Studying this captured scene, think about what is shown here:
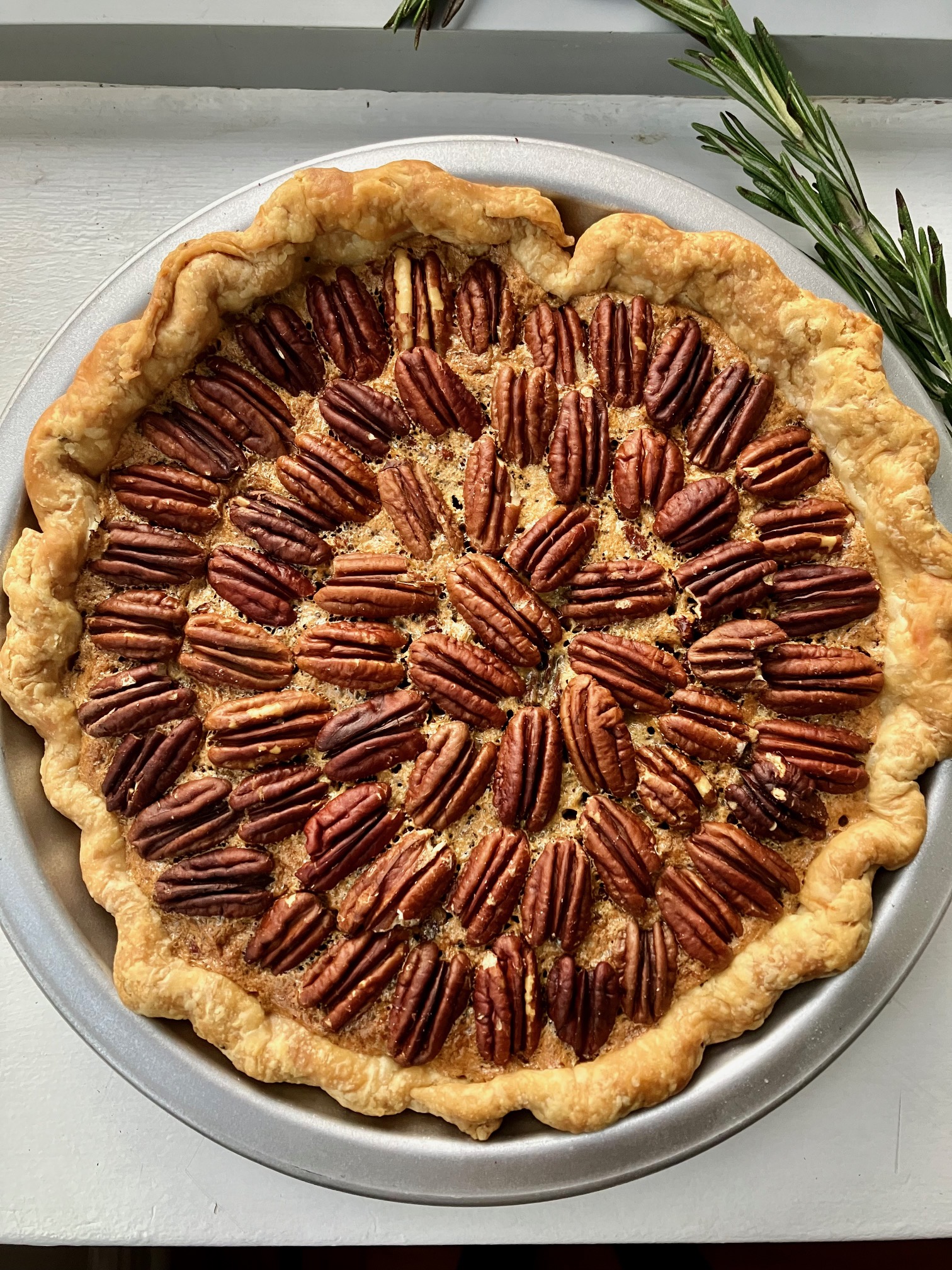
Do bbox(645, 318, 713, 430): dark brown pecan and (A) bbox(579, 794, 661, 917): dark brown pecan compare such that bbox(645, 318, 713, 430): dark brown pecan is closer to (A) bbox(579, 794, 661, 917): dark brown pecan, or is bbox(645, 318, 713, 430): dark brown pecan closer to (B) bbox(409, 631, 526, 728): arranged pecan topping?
(B) bbox(409, 631, 526, 728): arranged pecan topping

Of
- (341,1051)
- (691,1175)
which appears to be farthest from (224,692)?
(691,1175)

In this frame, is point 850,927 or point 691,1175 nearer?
point 850,927

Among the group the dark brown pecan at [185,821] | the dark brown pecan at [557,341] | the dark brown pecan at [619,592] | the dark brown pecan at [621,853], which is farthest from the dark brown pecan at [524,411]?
the dark brown pecan at [185,821]

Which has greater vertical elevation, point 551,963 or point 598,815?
point 598,815

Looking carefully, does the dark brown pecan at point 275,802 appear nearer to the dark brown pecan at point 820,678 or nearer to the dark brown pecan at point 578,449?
the dark brown pecan at point 578,449

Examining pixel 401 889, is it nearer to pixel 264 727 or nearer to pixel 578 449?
pixel 264 727

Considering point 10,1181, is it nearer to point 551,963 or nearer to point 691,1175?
point 551,963
